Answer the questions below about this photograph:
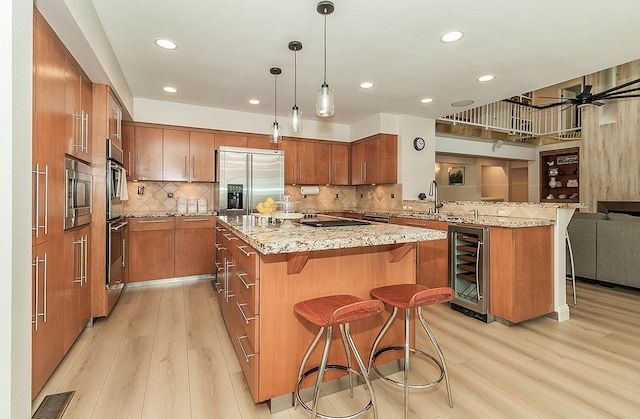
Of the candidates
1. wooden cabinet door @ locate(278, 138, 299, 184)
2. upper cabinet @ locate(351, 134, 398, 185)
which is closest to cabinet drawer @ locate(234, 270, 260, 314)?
wooden cabinet door @ locate(278, 138, 299, 184)

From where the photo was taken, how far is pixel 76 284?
94.8 inches

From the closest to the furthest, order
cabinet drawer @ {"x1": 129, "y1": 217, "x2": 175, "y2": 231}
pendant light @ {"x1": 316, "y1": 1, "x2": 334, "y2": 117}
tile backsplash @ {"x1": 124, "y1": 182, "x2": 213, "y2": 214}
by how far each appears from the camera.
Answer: pendant light @ {"x1": 316, "y1": 1, "x2": 334, "y2": 117} < cabinet drawer @ {"x1": 129, "y1": 217, "x2": 175, "y2": 231} < tile backsplash @ {"x1": 124, "y1": 182, "x2": 213, "y2": 214}

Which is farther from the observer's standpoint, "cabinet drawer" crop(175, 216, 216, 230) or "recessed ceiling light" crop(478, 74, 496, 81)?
"cabinet drawer" crop(175, 216, 216, 230)

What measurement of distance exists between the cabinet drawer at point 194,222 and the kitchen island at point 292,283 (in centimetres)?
254

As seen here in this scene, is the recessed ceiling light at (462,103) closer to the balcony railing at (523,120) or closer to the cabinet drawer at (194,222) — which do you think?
the balcony railing at (523,120)

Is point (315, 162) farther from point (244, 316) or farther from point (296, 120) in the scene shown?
point (244, 316)

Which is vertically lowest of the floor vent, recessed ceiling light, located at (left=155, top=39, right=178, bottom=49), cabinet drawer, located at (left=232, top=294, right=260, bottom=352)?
the floor vent

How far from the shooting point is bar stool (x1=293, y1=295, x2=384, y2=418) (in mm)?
1431

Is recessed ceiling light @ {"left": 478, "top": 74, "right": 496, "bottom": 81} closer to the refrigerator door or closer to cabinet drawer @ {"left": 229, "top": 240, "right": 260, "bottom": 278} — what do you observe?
the refrigerator door

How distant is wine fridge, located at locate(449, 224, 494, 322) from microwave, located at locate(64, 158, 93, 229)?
3.41 m

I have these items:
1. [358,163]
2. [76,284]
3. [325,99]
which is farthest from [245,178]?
[325,99]

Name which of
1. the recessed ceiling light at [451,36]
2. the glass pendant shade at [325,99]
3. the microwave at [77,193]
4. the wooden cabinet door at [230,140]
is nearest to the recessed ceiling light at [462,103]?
the recessed ceiling light at [451,36]

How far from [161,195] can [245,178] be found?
129cm

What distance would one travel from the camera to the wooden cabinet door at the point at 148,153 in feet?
13.9
